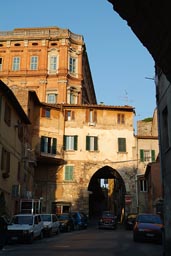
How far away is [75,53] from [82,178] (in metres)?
17.8

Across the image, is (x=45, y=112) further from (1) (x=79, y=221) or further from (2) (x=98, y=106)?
(1) (x=79, y=221)

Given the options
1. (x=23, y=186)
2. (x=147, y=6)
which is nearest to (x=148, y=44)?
(x=147, y=6)

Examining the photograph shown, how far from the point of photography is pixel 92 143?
40375 millimetres

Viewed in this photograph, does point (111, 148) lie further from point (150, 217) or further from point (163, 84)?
point (163, 84)

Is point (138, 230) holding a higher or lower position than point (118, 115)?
lower

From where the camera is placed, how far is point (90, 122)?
134 feet

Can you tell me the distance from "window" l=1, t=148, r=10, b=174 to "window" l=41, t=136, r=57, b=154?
12225 millimetres

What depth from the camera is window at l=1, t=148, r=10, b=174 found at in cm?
2476

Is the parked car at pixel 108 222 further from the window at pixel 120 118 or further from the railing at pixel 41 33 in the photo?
the railing at pixel 41 33

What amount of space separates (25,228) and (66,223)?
11124 millimetres

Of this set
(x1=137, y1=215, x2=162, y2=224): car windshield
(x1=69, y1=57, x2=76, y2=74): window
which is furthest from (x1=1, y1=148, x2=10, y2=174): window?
(x1=69, y1=57, x2=76, y2=74): window

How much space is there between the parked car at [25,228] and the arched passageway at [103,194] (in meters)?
20.7

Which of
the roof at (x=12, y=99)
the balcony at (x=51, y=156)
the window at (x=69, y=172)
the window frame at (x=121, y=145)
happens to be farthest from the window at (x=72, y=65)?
the roof at (x=12, y=99)

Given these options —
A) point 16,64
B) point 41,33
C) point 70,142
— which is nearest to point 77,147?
point 70,142
